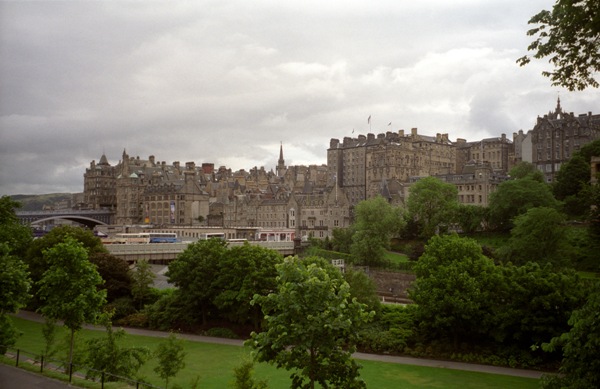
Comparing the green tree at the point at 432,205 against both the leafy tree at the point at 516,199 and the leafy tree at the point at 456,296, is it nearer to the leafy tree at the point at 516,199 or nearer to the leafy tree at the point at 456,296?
the leafy tree at the point at 516,199

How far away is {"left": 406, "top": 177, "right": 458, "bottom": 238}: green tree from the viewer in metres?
94.8

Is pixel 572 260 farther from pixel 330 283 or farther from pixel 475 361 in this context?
pixel 330 283

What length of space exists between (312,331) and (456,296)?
2646cm

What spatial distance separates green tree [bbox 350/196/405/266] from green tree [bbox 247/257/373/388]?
204 feet

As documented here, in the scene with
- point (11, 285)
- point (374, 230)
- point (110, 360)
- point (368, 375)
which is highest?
point (374, 230)

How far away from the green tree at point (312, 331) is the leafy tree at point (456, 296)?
24.7 meters

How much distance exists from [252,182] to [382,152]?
56.5 meters

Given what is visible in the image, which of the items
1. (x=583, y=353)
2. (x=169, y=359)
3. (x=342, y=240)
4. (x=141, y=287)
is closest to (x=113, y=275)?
(x=141, y=287)

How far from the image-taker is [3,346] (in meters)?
28.7

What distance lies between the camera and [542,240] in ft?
214

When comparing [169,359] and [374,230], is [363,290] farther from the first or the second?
[374,230]

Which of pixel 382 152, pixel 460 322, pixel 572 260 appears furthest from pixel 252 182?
pixel 460 322

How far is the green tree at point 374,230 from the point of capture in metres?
82.8

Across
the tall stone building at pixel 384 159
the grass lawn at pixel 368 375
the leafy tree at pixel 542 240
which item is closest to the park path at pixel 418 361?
the grass lawn at pixel 368 375
